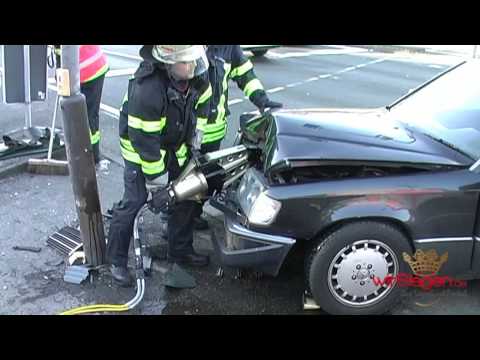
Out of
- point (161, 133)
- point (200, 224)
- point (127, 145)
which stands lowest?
point (200, 224)

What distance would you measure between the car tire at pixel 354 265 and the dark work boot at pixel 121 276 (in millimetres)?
1280

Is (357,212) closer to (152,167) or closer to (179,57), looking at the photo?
(152,167)

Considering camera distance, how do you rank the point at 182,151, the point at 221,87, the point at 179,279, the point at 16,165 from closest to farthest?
the point at 179,279 → the point at 182,151 → the point at 221,87 → the point at 16,165

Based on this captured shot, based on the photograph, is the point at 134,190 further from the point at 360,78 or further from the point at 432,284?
the point at 360,78

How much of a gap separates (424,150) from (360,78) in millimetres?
9495

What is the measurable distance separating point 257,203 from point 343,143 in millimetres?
674

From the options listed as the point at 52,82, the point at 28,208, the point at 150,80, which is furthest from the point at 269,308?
the point at 52,82

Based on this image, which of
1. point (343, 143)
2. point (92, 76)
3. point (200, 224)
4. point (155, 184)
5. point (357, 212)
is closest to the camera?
point (357, 212)

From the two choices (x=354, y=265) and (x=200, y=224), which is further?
(x=200, y=224)

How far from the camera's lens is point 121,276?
12.7 feet

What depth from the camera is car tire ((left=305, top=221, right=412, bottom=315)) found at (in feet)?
10.8

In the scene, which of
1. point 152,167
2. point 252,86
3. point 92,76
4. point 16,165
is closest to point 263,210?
point 152,167

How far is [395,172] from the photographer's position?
335 cm

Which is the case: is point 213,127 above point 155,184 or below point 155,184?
above
